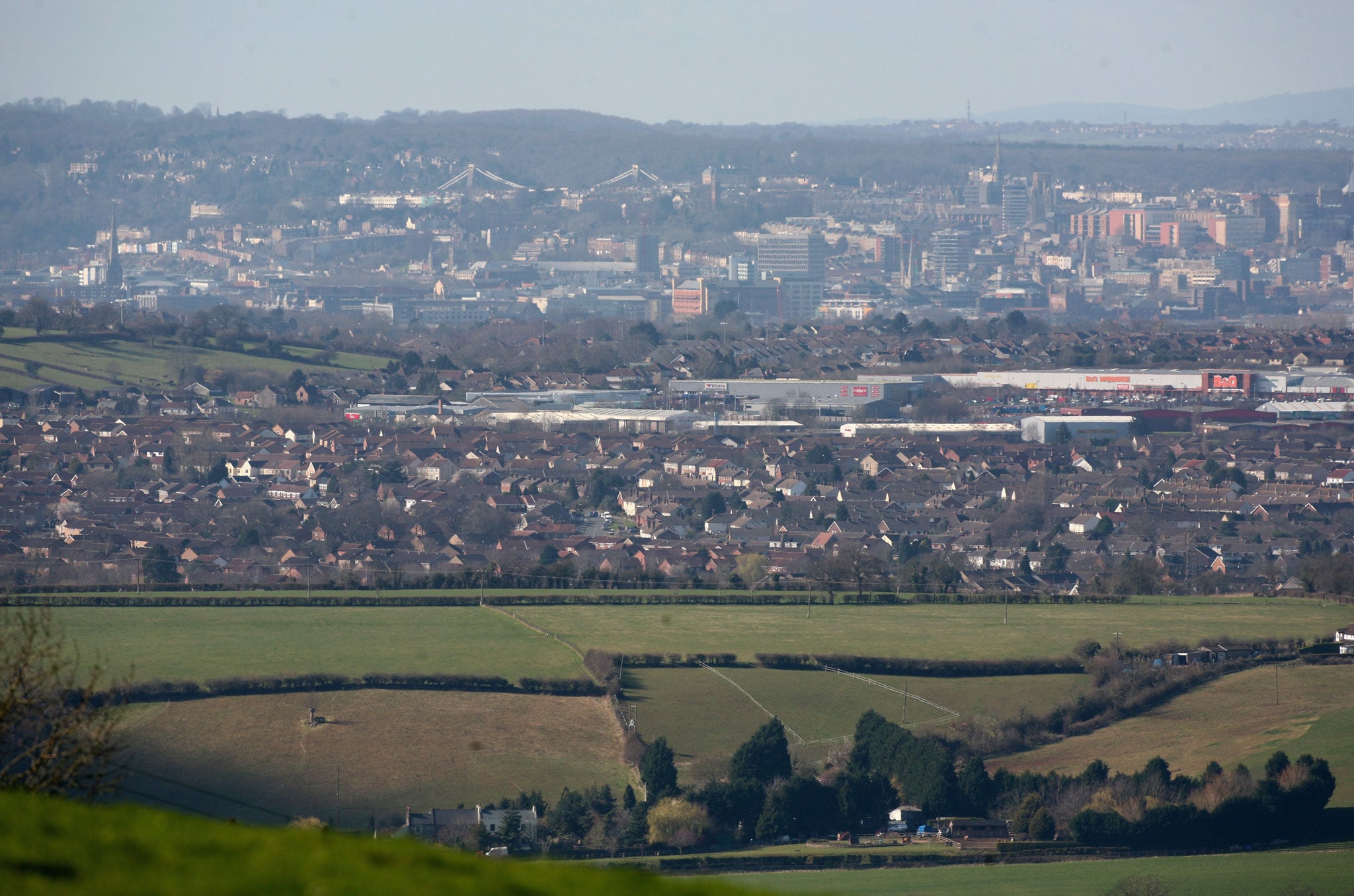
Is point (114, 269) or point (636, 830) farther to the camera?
point (114, 269)

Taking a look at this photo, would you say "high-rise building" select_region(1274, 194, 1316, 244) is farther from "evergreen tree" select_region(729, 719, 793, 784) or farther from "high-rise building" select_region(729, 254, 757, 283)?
"evergreen tree" select_region(729, 719, 793, 784)

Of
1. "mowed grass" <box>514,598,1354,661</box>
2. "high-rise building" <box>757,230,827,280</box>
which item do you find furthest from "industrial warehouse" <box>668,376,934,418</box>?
"high-rise building" <box>757,230,827,280</box>

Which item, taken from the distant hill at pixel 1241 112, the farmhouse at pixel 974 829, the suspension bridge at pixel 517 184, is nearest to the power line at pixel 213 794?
the farmhouse at pixel 974 829

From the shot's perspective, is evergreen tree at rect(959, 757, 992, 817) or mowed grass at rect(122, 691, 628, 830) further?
evergreen tree at rect(959, 757, 992, 817)

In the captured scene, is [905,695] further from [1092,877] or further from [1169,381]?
[1169,381]

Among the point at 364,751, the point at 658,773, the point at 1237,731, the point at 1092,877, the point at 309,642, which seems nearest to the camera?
the point at 1092,877

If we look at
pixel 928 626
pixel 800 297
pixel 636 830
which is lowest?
pixel 800 297

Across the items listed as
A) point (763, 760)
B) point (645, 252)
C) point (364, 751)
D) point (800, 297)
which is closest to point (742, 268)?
point (800, 297)

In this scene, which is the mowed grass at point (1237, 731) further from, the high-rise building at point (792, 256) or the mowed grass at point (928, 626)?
the high-rise building at point (792, 256)
